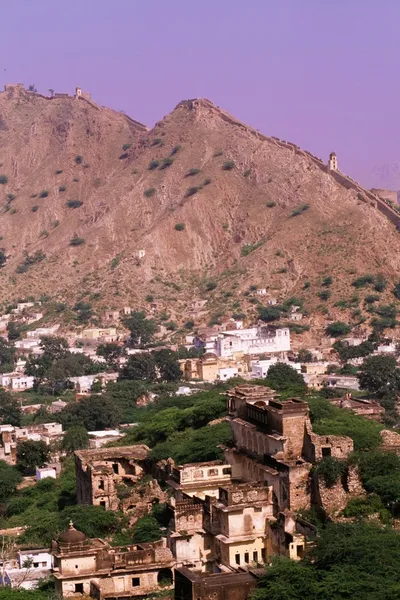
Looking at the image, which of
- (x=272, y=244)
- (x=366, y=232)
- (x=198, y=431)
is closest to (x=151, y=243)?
(x=272, y=244)

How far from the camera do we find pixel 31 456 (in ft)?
159

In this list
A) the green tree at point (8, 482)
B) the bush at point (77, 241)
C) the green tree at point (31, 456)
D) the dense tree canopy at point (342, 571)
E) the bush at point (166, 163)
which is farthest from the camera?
the bush at point (166, 163)

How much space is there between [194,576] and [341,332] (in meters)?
59.8

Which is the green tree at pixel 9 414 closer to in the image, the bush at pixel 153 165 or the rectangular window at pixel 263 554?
the rectangular window at pixel 263 554

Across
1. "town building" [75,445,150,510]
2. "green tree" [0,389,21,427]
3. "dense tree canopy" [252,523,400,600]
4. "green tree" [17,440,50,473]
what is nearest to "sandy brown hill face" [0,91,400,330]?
"green tree" [0,389,21,427]

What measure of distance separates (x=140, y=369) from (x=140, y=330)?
1221cm

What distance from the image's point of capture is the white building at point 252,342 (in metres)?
83.9

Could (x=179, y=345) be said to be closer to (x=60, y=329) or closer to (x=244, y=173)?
(x=60, y=329)

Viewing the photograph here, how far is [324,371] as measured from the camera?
77.6 m

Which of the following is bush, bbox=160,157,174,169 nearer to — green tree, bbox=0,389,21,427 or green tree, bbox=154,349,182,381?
green tree, bbox=154,349,182,381

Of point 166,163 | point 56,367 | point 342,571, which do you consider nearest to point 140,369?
point 56,367

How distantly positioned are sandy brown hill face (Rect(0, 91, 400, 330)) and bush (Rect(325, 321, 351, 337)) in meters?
3.93

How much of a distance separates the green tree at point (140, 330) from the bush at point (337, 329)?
11032 millimetres

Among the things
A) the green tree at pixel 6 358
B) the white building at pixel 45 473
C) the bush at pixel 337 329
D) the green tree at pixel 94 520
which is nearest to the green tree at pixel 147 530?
the green tree at pixel 94 520
